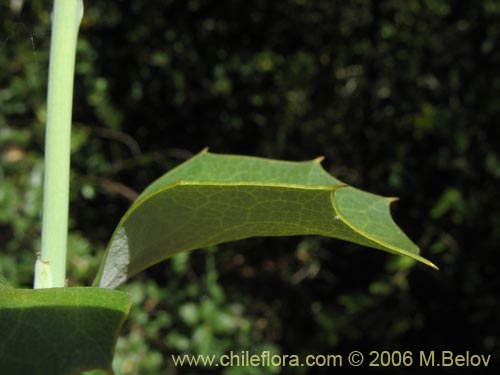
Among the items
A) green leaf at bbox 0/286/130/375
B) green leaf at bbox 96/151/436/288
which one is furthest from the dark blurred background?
green leaf at bbox 0/286/130/375

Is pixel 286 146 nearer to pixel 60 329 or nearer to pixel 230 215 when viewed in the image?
pixel 230 215

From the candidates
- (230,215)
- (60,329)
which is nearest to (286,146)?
(230,215)

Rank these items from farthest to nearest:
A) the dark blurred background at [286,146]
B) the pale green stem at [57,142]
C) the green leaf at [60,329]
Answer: the dark blurred background at [286,146], the pale green stem at [57,142], the green leaf at [60,329]

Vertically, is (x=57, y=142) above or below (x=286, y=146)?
below

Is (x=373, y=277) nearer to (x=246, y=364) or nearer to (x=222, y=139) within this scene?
(x=246, y=364)

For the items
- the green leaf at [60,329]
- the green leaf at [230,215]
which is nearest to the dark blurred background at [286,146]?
the green leaf at [230,215]

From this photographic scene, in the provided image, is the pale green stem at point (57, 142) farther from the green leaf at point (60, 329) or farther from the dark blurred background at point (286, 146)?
the dark blurred background at point (286, 146)
